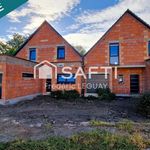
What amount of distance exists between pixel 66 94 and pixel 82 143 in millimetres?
12123

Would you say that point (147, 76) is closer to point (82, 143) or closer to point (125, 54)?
point (125, 54)

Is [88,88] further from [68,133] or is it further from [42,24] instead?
[68,133]

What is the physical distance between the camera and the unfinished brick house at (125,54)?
17938 mm

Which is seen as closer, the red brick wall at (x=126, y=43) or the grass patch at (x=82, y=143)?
the grass patch at (x=82, y=143)

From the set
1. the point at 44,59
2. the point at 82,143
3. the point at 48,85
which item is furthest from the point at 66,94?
the point at 82,143

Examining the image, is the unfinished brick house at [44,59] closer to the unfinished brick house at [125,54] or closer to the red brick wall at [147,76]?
the unfinished brick house at [125,54]

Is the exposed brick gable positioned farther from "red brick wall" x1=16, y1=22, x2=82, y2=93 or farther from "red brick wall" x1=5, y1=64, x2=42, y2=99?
"red brick wall" x1=5, y1=64, x2=42, y2=99

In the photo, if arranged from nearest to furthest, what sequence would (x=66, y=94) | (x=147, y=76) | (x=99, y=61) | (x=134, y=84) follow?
1. (x=147, y=76)
2. (x=66, y=94)
3. (x=134, y=84)
4. (x=99, y=61)

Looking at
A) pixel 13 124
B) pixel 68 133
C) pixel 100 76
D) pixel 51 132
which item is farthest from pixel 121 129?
pixel 100 76

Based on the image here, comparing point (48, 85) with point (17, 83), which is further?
point (48, 85)

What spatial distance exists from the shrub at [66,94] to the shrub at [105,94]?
210cm

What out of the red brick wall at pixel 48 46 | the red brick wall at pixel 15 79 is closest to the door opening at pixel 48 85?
the red brick wall at pixel 48 46

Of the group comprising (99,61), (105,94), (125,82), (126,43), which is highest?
(126,43)

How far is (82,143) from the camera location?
597cm
